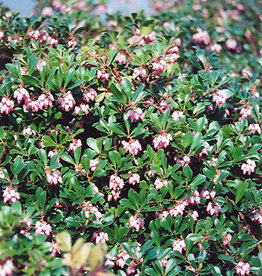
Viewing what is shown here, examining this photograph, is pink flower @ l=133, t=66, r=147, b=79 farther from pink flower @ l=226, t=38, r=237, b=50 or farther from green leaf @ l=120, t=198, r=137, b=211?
pink flower @ l=226, t=38, r=237, b=50

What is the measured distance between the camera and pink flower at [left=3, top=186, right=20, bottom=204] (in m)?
2.01

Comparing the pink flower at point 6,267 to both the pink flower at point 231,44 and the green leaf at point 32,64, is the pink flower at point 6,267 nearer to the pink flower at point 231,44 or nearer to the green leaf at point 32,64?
the green leaf at point 32,64

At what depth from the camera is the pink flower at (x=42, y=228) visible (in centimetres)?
199

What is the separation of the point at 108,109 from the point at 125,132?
0.61 feet

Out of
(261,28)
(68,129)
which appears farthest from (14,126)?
(261,28)

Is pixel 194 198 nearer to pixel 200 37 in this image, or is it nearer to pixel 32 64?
pixel 32 64

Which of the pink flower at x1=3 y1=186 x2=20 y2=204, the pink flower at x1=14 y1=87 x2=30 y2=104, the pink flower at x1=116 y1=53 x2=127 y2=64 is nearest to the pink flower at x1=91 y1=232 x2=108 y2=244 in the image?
the pink flower at x1=3 y1=186 x2=20 y2=204

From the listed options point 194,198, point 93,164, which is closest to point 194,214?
point 194,198

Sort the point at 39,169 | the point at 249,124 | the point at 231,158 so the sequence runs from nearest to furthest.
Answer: the point at 39,169 < the point at 231,158 < the point at 249,124

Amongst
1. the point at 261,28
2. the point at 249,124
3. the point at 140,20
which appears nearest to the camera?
the point at 249,124

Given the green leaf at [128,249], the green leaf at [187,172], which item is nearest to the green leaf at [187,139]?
the green leaf at [187,172]

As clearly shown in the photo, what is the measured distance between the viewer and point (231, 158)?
2.44 metres

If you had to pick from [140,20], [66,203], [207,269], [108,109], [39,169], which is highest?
[140,20]

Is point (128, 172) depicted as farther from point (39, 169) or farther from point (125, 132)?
point (39, 169)
